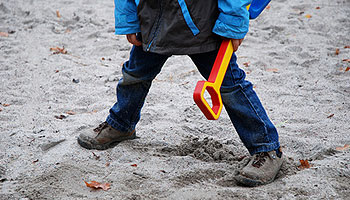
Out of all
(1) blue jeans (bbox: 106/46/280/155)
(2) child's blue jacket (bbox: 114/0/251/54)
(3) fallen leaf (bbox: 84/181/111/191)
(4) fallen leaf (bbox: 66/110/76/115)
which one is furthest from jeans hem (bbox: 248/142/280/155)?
(4) fallen leaf (bbox: 66/110/76/115)

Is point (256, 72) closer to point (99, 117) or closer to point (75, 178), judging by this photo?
point (99, 117)

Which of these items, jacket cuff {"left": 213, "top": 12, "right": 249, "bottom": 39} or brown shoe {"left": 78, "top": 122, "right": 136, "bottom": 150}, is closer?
jacket cuff {"left": 213, "top": 12, "right": 249, "bottom": 39}

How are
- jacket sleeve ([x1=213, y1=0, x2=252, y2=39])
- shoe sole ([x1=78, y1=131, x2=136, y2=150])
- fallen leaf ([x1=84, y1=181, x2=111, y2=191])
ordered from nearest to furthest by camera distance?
jacket sleeve ([x1=213, y1=0, x2=252, y2=39])
fallen leaf ([x1=84, y1=181, x2=111, y2=191])
shoe sole ([x1=78, y1=131, x2=136, y2=150])

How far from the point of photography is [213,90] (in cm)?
191

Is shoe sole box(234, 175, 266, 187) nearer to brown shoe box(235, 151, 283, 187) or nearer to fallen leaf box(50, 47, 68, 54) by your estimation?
brown shoe box(235, 151, 283, 187)

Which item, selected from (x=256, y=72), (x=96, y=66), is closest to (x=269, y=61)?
(x=256, y=72)

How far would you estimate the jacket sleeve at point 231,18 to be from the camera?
1854 millimetres

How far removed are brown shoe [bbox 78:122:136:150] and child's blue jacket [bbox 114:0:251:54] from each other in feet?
2.51

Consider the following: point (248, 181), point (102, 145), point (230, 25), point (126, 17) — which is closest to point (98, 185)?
point (102, 145)

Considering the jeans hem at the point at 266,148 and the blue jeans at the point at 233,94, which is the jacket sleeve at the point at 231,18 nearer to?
the blue jeans at the point at 233,94

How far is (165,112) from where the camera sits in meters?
3.09

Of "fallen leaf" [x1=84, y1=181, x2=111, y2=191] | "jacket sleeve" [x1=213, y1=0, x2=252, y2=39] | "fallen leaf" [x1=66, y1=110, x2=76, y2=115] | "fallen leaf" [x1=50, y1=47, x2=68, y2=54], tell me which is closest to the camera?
"jacket sleeve" [x1=213, y1=0, x2=252, y2=39]

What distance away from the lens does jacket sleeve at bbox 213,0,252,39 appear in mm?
1854

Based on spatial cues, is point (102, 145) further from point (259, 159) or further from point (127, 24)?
point (259, 159)
